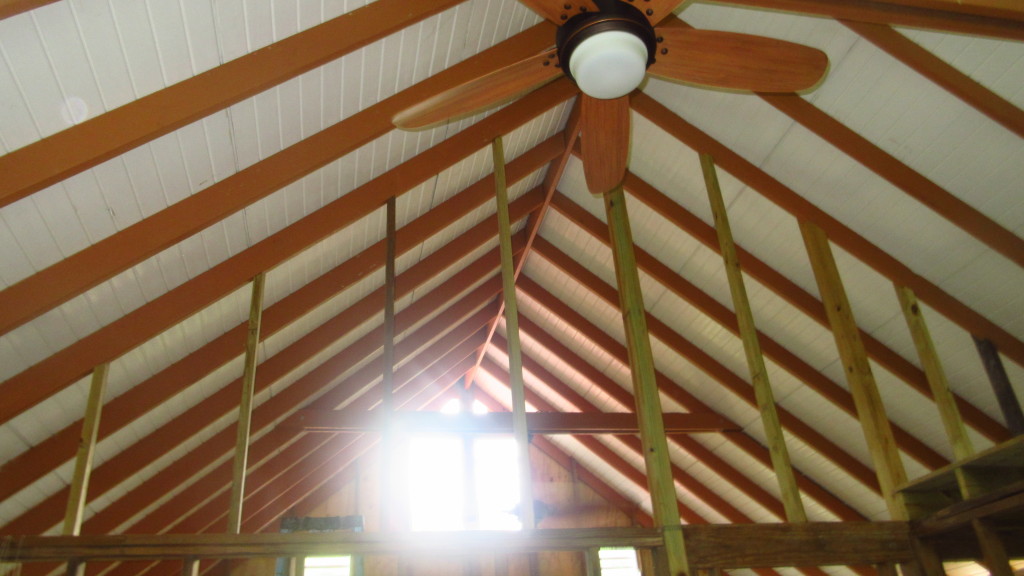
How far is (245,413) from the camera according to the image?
4.28 metres

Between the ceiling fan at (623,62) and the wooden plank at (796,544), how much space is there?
213 cm

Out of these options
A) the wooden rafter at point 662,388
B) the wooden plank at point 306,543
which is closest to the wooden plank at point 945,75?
the wooden plank at point 306,543

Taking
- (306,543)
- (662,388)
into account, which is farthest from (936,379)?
(662,388)

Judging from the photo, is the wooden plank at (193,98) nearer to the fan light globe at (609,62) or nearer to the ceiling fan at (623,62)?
the ceiling fan at (623,62)

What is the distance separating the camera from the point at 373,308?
6.32 metres

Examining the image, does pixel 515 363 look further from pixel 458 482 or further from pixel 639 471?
pixel 458 482

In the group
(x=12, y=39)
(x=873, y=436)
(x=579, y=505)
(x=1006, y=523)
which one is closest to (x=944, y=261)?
(x=873, y=436)

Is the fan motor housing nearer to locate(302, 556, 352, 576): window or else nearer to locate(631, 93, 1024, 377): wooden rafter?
locate(631, 93, 1024, 377): wooden rafter

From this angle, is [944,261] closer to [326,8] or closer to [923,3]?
[923,3]

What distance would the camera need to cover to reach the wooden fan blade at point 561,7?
8.29ft

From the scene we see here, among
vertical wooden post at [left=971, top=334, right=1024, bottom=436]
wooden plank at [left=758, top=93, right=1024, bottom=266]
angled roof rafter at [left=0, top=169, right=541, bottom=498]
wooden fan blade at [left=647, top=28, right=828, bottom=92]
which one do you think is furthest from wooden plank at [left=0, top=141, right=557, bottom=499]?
vertical wooden post at [left=971, top=334, right=1024, bottom=436]

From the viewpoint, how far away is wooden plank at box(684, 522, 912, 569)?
11.9 feet

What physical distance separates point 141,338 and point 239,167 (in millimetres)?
1134

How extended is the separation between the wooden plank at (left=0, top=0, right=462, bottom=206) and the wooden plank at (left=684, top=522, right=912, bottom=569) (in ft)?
9.03
